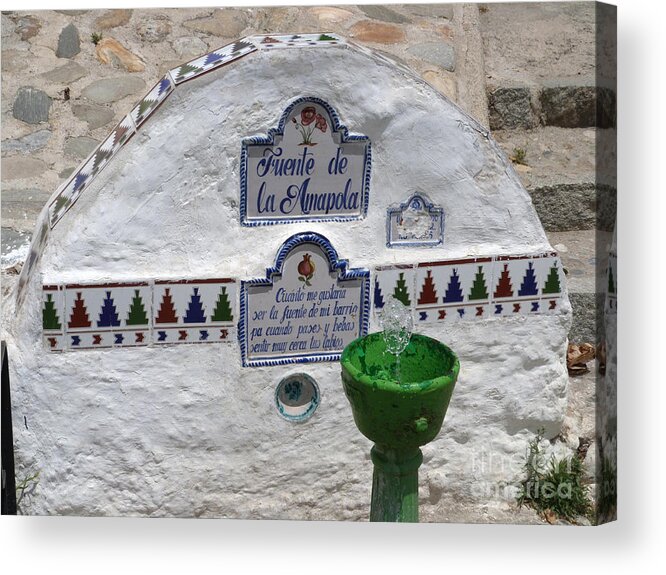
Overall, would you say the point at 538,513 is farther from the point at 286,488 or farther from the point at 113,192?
the point at 113,192

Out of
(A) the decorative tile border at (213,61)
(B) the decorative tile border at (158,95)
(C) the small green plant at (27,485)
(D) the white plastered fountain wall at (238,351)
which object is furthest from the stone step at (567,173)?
(C) the small green plant at (27,485)

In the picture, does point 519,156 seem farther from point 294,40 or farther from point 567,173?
point 294,40

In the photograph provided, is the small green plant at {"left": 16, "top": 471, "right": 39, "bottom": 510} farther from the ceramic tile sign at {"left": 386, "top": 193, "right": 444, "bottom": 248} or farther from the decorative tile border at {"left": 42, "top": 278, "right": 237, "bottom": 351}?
the ceramic tile sign at {"left": 386, "top": 193, "right": 444, "bottom": 248}

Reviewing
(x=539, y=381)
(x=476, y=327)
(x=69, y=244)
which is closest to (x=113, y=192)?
(x=69, y=244)

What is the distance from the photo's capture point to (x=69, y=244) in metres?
Answer: 5.84

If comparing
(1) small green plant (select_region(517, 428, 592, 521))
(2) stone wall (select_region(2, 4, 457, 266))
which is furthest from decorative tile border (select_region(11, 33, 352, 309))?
(1) small green plant (select_region(517, 428, 592, 521))

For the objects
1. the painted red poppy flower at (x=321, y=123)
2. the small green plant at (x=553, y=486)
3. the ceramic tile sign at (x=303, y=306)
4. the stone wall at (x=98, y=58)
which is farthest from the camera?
the stone wall at (x=98, y=58)

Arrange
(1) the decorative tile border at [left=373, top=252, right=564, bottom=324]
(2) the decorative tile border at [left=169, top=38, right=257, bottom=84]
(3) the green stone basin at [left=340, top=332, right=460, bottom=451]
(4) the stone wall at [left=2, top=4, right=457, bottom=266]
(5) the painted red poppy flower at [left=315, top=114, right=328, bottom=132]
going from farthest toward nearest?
(4) the stone wall at [left=2, top=4, right=457, bottom=266] → (1) the decorative tile border at [left=373, top=252, right=564, bottom=324] → (5) the painted red poppy flower at [left=315, top=114, right=328, bottom=132] → (2) the decorative tile border at [left=169, top=38, right=257, bottom=84] → (3) the green stone basin at [left=340, top=332, right=460, bottom=451]

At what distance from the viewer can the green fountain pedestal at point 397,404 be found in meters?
4.97

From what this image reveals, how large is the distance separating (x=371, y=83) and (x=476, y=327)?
120 cm

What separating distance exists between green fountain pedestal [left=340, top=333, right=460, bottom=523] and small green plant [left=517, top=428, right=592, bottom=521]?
1109 mm

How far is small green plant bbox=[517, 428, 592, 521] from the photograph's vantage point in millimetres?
6297

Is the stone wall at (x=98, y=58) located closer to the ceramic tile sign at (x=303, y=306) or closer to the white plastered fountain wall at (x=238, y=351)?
the white plastered fountain wall at (x=238, y=351)

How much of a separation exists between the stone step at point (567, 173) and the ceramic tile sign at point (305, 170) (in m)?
1.01
